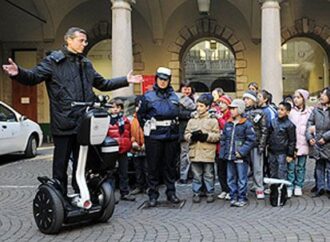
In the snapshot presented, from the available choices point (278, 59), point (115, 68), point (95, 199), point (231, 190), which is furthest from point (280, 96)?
point (95, 199)

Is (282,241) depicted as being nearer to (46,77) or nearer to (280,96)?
(46,77)

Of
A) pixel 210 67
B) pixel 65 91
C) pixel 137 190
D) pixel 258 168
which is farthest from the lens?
pixel 210 67

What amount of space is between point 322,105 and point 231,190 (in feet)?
6.10

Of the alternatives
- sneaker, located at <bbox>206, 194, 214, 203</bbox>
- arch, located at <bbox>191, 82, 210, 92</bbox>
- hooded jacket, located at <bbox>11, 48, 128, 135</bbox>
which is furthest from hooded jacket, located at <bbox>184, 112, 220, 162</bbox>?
arch, located at <bbox>191, 82, 210, 92</bbox>

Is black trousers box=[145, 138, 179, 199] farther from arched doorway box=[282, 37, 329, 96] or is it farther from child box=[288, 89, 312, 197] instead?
arched doorway box=[282, 37, 329, 96]

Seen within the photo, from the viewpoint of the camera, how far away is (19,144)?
12.2m

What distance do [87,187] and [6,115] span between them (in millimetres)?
6964

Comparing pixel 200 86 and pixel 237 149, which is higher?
pixel 200 86

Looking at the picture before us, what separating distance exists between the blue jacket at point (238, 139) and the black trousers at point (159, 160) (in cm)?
68

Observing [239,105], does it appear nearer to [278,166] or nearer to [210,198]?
[278,166]

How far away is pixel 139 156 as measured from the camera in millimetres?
7715

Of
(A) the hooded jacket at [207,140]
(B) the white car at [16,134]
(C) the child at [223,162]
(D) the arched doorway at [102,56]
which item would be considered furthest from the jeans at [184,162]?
(D) the arched doorway at [102,56]

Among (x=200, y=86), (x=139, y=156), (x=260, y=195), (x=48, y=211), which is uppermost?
(x=200, y=86)

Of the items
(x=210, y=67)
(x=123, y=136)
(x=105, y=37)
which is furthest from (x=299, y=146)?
(x=210, y=67)
